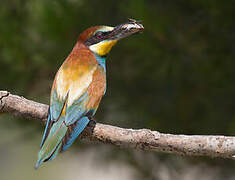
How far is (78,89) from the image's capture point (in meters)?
3.09

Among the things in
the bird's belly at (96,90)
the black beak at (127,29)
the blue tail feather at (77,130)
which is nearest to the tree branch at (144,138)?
the blue tail feather at (77,130)

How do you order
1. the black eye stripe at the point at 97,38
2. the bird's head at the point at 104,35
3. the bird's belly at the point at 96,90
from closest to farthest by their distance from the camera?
the bird's belly at the point at 96,90, the bird's head at the point at 104,35, the black eye stripe at the point at 97,38

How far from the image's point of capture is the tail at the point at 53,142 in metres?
2.69

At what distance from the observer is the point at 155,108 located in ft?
12.7

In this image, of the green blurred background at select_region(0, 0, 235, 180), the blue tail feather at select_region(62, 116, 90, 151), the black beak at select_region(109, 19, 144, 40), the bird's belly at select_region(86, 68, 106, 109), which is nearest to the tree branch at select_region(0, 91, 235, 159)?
the blue tail feather at select_region(62, 116, 90, 151)

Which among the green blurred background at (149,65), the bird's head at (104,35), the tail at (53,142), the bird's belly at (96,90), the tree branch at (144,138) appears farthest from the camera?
the green blurred background at (149,65)

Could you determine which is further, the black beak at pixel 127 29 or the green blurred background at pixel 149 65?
the green blurred background at pixel 149 65

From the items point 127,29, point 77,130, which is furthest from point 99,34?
point 77,130

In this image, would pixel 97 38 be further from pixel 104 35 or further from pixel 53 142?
pixel 53 142

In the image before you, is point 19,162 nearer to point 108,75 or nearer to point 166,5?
point 108,75

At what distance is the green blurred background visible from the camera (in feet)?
11.6

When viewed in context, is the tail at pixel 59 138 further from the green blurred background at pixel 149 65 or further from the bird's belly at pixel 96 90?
the green blurred background at pixel 149 65

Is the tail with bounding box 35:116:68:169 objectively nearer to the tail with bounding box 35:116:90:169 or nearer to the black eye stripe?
the tail with bounding box 35:116:90:169

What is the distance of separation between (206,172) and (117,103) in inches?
33.9
